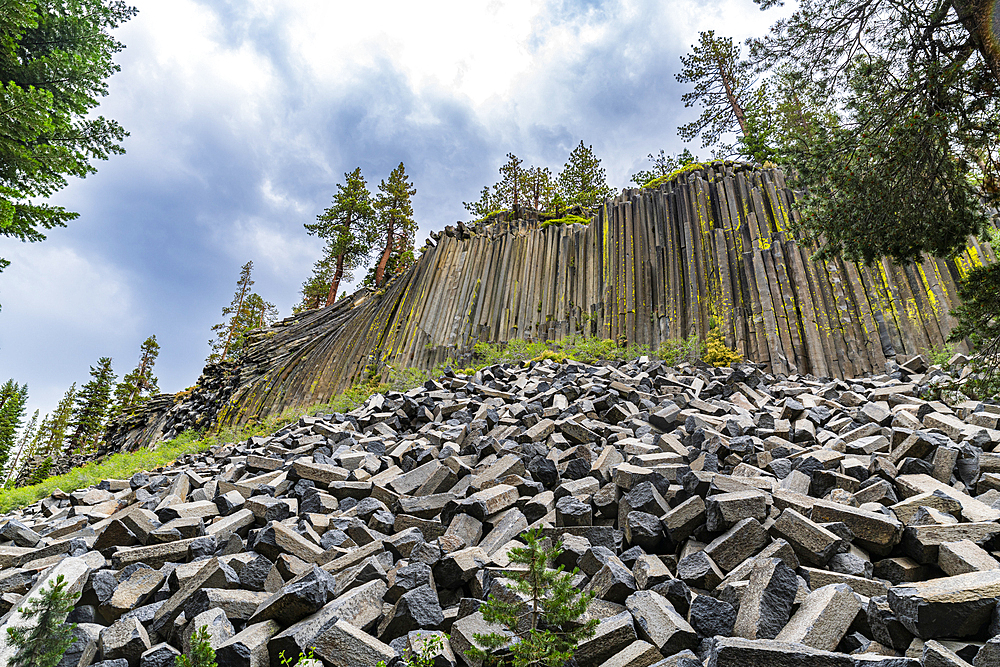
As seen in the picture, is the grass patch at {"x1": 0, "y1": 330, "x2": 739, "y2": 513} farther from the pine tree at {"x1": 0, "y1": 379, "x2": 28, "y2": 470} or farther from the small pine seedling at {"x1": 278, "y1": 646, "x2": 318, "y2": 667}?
the pine tree at {"x1": 0, "y1": 379, "x2": 28, "y2": 470}

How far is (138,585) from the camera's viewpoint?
8.88 feet

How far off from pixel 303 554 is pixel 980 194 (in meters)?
6.31

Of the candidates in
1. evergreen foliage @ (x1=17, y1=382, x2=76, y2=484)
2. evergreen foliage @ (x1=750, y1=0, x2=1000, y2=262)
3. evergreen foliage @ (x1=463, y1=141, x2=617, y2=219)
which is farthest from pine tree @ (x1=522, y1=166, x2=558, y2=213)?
evergreen foliage @ (x1=17, y1=382, x2=76, y2=484)

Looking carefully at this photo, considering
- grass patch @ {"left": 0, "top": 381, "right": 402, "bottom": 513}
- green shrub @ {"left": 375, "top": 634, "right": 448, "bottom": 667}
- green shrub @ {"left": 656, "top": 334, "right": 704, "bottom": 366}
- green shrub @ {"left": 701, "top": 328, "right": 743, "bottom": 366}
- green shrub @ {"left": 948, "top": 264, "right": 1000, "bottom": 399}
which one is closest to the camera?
green shrub @ {"left": 375, "top": 634, "right": 448, "bottom": 667}

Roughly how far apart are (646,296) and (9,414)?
111ft

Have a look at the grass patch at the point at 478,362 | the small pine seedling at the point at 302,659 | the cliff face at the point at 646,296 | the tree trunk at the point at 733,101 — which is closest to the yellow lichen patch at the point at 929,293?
the cliff face at the point at 646,296

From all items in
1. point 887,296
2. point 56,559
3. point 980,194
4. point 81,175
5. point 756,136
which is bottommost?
point 56,559

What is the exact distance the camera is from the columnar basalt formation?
7.98 meters

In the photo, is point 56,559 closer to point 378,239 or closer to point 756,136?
point 756,136

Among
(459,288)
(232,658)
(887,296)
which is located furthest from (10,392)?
(887,296)

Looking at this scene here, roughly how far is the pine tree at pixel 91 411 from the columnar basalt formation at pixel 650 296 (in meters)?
24.1

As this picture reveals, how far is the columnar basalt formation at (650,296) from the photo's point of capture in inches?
314

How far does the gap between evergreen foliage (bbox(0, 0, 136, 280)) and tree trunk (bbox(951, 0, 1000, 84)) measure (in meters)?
15.7

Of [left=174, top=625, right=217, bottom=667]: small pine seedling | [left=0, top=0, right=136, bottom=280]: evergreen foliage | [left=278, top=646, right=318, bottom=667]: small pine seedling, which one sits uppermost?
[left=0, top=0, right=136, bottom=280]: evergreen foliage
